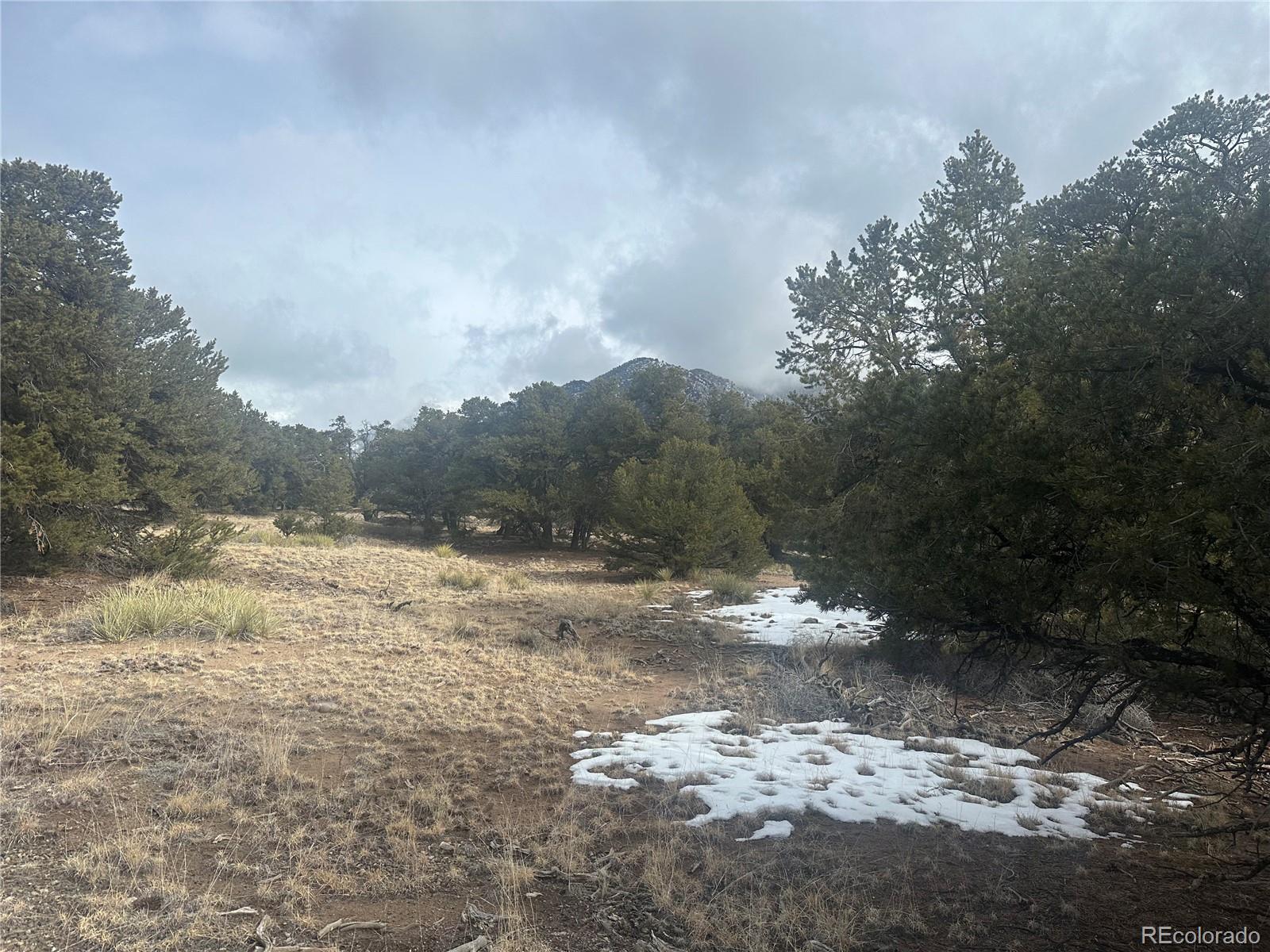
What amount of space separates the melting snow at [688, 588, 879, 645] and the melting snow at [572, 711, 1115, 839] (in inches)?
157

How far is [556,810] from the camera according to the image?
500 centimetres

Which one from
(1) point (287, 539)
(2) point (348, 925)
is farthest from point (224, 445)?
(2) point (348, 925)

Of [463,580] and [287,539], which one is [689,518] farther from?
[287,539]

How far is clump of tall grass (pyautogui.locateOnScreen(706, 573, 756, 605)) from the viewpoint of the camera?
17.2 meters

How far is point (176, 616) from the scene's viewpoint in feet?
33.4

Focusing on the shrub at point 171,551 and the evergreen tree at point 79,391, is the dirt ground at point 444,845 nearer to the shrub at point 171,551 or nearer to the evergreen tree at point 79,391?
the evergreen tree at point 79,391

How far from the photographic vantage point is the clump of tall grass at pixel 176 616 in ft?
31.7

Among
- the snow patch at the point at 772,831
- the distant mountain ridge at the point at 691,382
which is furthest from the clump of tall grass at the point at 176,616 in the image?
the distant mountain ridge at the point at 691,382

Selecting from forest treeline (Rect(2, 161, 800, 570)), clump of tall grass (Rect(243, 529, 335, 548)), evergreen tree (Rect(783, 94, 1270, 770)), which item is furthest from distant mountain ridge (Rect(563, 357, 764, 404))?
evergreen tree (Rect(783, 94, 1270, 770))

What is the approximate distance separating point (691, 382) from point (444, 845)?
62.7m

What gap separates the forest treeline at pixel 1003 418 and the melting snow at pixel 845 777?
957mm

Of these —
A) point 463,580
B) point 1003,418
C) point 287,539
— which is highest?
point 1003,418

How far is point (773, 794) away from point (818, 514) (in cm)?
441

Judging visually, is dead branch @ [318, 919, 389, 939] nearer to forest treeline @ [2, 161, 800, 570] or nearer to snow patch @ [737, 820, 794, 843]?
snow patch @ [737, 820, 794, 843]
